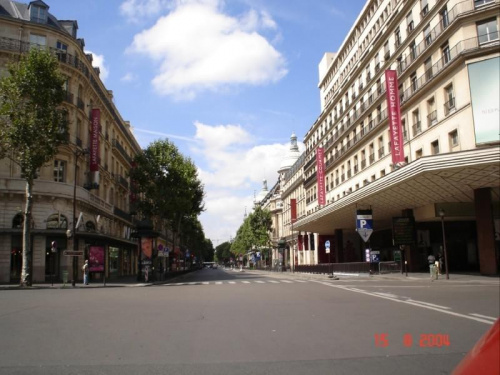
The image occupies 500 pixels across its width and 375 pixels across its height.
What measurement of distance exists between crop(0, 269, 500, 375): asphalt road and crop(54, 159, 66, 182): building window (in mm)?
24851

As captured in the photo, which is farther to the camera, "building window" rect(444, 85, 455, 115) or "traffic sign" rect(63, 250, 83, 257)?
"building window" rect(444, 85, 455, 115)

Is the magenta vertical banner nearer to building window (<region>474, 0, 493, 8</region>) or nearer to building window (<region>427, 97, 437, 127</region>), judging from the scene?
building window (<region>427, 97, 437, 127</region>)

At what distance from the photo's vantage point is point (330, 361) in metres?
6.56

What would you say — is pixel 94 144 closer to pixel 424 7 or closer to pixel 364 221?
pixel 364 221

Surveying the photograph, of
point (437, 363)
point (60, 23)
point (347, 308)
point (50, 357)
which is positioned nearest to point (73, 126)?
point (60, 23)

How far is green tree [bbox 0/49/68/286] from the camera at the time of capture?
2717cm

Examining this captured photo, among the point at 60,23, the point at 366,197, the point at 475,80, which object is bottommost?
the point at 366,197

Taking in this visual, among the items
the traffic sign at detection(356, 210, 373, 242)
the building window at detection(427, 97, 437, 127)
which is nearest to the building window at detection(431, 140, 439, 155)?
the building window at detection(427, 97, 437, 127)

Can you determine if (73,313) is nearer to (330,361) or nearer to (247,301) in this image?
(247,301)

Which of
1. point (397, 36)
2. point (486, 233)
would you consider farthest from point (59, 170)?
point (486, 233)

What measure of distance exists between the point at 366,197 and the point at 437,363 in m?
29.3
